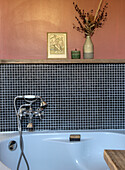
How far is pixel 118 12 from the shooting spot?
2.04 m

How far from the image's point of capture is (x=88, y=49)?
191 cm

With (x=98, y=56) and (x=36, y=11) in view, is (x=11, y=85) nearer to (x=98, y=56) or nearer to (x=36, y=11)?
(x=36, y=11)

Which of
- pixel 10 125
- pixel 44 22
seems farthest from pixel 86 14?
pixel 10 125

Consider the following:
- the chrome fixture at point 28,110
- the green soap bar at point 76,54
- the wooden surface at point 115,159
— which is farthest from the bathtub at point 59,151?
the wooden surface at point 115,159

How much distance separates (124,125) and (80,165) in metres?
0.61

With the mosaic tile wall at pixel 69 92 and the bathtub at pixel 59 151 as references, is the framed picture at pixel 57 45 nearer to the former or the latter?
the mosaic tile wall at pixel 69 92

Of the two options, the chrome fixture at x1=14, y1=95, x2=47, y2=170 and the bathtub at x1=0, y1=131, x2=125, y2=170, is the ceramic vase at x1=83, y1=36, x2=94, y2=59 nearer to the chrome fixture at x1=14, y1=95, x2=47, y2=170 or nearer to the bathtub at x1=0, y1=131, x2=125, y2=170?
the chrome fixture at x1=14, y1=95, x2=47, y2=170

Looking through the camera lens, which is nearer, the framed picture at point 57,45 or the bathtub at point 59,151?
the bathtub at point 59,151

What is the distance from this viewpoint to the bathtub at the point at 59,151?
1797 mm

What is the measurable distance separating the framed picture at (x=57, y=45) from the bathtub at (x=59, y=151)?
76 centimetres

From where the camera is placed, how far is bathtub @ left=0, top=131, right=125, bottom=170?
→ 5.90 feet

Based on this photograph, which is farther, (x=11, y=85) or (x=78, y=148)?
(x=11, y=85)

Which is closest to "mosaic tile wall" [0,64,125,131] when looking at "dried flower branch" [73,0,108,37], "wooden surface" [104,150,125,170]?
"dried flower branch" [73,0,108,37]

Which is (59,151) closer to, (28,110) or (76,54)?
(28,110)
